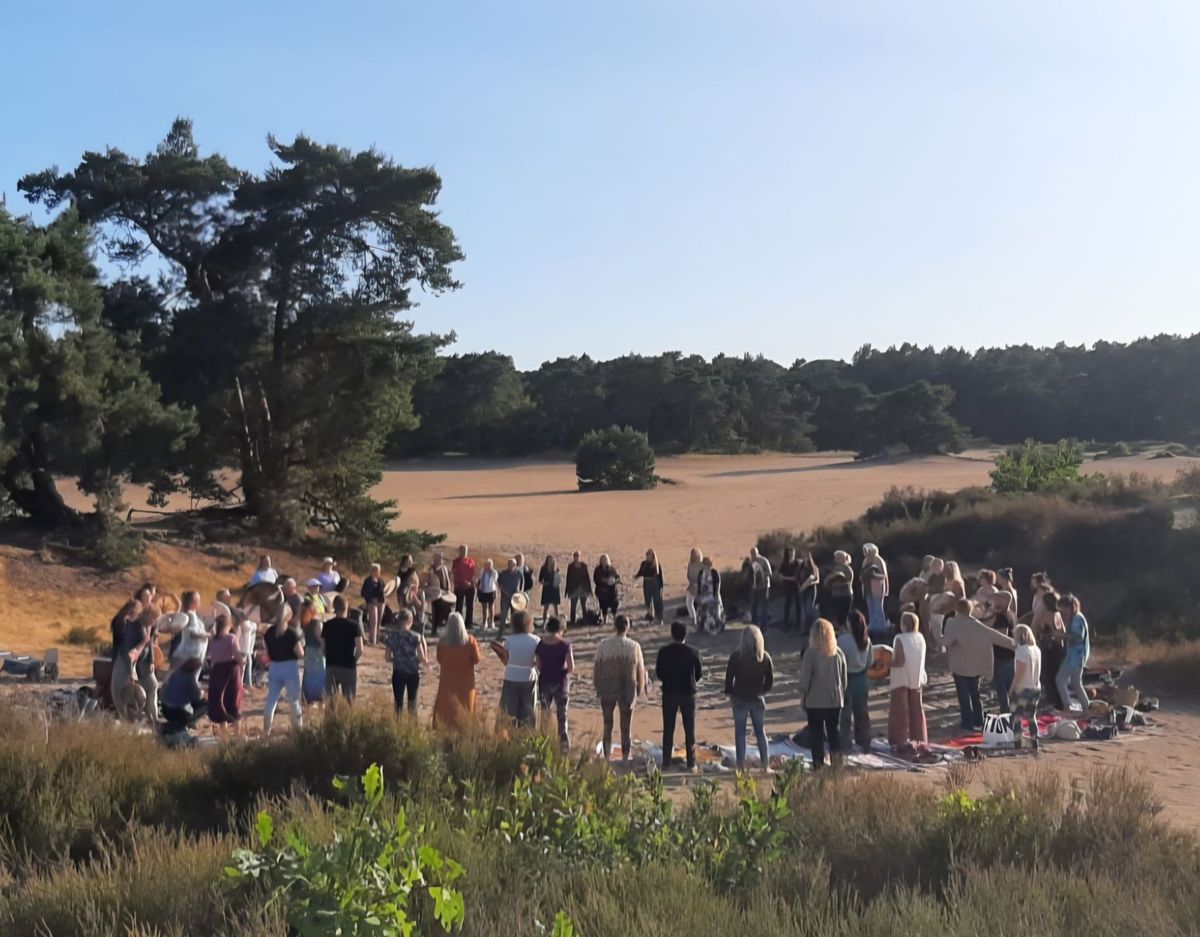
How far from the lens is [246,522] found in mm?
28484

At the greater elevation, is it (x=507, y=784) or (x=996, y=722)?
(x=507, y=784)

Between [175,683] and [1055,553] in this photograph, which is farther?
[1055,553]

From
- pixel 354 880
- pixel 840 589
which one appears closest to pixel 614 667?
pixel 354 880

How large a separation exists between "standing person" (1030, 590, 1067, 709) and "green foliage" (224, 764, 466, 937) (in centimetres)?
1006

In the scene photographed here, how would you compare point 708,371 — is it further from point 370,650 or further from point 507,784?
point 507,784

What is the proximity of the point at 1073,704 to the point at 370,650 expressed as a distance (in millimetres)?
10561

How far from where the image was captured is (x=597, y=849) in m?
5.53

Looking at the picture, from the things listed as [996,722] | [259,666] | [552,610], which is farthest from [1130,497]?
[259,666]

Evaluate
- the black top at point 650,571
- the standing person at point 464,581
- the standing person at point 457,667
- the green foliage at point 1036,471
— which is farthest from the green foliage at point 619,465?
the standing person at point 457,667

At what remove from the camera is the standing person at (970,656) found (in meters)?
12.3

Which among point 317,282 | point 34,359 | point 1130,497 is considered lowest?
point 1130,497

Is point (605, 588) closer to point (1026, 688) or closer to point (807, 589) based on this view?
point (807, 589)

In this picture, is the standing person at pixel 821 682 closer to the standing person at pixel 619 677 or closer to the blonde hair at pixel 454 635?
the standing person at pixel 619 677

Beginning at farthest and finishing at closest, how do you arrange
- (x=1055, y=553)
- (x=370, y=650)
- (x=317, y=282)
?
(x=317, y=282) < (x=1055, y=553) < (x=370, y=650)
